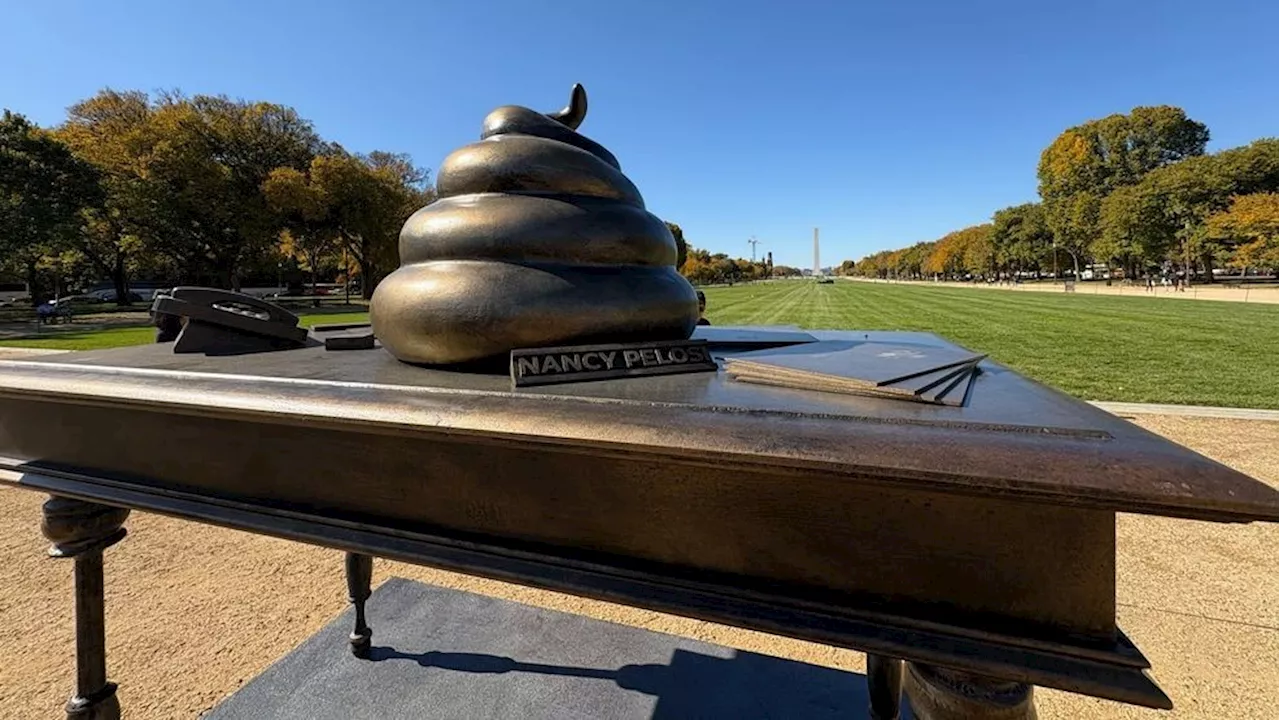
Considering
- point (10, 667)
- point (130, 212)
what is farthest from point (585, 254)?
point (130, 212)

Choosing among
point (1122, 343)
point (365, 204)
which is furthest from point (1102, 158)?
point (365, 204)

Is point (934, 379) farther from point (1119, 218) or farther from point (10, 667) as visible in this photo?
point (1119, 218)

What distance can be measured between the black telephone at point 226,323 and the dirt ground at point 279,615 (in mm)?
1696

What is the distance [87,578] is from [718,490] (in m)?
2.35

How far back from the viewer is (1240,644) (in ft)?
9.74

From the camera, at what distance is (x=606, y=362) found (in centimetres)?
162

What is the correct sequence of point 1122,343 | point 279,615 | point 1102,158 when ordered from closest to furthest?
point 279,615 < point 1122,343 < point 1102,158

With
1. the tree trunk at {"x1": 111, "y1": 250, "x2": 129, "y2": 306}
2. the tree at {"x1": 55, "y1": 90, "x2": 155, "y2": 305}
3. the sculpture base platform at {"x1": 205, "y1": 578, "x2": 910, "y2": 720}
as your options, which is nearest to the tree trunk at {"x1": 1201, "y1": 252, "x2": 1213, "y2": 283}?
the sculpture base platform at {"x1": 205, "y1": 578, "x2": 910, "y2": 720}

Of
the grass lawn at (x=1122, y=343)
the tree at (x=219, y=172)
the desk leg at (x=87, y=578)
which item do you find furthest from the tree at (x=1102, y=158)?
the desk leg at (x=87, y=578)

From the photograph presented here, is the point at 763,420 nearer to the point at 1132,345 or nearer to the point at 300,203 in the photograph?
the point at 1132,345

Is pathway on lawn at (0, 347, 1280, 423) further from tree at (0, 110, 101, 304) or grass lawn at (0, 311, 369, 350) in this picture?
tree at (0, 110, 101, 304)

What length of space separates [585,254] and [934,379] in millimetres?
992

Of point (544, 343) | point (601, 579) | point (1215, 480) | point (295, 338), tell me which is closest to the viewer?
point (1215, 480)

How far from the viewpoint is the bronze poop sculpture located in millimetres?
1648
